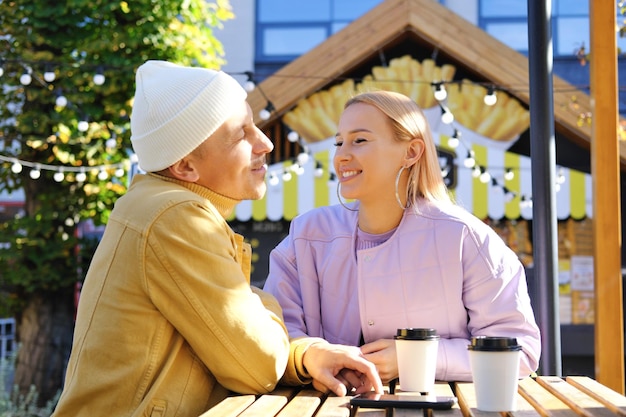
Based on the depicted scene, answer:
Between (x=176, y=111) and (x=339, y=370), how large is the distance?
2.27ft

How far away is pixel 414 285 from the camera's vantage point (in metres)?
2.51

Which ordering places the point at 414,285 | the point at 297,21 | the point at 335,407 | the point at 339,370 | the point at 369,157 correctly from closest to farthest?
the point at 335,407 → the point at 339,370 → the point at 414,285 → the point at 369,157 → the point at 297,21

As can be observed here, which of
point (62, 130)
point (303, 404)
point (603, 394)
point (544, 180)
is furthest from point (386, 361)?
point (62, 130)

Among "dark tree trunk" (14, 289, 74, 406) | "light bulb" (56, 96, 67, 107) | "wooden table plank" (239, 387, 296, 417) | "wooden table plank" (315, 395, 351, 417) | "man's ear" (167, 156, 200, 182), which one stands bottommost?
"dark tree trunk" (14, 289, 74, 406)

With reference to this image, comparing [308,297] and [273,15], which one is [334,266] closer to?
[308,297]

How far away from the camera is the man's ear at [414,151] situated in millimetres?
2701

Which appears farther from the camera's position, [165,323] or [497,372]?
[165,323]

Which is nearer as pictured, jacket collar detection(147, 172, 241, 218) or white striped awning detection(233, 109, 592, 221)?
jacket collar detection(147, 172, 241, 218)

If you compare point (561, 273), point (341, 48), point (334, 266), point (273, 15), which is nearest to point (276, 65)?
point (273, 15)

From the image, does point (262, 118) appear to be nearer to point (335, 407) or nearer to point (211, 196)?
→ point (211, 196)

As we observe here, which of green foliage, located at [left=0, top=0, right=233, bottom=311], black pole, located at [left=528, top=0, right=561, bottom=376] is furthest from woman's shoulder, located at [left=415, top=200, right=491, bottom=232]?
green foliage, located at [left=0, top=0, right=233, bottom=311]

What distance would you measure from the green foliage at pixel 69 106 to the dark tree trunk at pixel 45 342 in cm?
15

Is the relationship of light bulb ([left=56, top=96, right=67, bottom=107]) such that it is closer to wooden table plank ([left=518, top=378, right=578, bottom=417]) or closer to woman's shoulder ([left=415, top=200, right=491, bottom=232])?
woman's shoulder ([left=415, top=200, right=491, bottom=232])

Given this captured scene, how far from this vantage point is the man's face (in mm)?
2166
